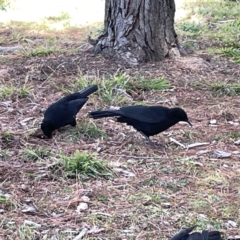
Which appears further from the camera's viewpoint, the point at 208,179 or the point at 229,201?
the point at 208,179

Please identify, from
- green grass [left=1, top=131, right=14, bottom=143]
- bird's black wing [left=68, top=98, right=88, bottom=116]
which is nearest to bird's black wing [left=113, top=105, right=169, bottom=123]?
bird's black wing [left=68, top=98, right=88, bottom=116]

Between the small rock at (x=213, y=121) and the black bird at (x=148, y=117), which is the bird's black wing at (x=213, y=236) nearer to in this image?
the black bird at (x=148, y=117)

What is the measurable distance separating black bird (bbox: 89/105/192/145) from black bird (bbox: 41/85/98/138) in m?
0.29

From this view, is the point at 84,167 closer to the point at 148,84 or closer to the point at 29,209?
the point at 29,209

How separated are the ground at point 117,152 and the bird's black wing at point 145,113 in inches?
10.2

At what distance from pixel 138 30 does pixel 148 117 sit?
2.37 metres

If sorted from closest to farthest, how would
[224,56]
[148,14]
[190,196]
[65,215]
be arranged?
[65,215] < [190,196] < [148,14] < [224,56]

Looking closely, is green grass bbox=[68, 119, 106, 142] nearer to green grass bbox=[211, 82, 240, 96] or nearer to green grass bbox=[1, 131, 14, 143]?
green grass bbox=[1, 131, 14, 143]

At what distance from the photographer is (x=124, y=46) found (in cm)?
773

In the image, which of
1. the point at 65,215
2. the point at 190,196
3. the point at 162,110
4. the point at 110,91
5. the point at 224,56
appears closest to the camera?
the point at 65,215

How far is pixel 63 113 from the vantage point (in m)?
5.82

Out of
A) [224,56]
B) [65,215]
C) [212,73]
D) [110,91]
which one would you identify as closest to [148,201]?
[65,215]

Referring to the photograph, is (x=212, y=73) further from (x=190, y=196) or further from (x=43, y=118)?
(x=190, y=196)

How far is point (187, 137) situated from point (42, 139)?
1.43 meters
